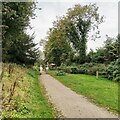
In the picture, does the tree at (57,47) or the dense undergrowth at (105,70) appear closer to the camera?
the dense undergrowth at (105,70)

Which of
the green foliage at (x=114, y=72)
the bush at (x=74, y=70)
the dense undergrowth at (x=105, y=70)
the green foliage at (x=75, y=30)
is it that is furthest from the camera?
the green foliage at (x=75, y=30)

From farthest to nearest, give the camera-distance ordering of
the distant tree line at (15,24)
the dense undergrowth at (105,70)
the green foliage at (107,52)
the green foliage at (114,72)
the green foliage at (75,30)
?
the green foliage at (75,30) < the green foliage at (107,52) < the dense undergrowth at (105,70) < the green foliage at (114,72) < the distant tree line at (15,24)

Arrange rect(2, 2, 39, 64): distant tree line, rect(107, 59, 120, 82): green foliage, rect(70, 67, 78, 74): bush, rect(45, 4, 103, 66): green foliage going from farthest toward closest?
rect(45, 4, 103, 66): green foliage < rect(70, 67, 78, 74): bush < rect(107, 59, 120, 82): green foliage < rect(2, 2, 39, 64): distant tree line

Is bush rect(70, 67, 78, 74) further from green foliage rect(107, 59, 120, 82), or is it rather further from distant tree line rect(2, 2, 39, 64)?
green foliage rect(107, 59, 120, 82)

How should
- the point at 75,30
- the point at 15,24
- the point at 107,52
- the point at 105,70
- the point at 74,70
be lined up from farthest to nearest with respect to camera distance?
the point at 75,30
the point at 74,70
the point at 107,52
the point at 105,70
the point at 15,24

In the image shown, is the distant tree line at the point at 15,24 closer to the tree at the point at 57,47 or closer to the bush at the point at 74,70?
the bush at the point at 74,70

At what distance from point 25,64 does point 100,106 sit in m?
29.3

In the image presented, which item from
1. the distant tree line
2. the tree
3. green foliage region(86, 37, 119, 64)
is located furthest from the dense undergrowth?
the tree

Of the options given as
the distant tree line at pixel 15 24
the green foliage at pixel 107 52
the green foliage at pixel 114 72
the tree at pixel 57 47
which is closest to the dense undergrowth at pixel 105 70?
the green foliage at pixel 114 72

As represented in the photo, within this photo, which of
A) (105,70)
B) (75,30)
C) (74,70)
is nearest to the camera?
(105,70)

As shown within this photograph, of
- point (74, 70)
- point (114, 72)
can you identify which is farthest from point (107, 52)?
point (114, 72)

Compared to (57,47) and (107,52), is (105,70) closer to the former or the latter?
(107,52)

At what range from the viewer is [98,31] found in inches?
2440

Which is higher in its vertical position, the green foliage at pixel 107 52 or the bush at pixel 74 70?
the green foliage at pixel 107 52
